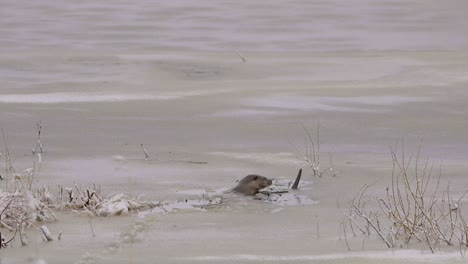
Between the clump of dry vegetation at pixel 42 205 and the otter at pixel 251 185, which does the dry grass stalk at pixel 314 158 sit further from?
the clump of dry vegetation at pixel 42 205

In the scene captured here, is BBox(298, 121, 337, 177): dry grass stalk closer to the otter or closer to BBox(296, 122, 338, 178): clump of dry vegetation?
BBox(296, 122, 338, 178): clump of dry vegetation

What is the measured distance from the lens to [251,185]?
6.91 metres

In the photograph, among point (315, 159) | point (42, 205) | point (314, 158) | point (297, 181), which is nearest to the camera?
point (42, 205)

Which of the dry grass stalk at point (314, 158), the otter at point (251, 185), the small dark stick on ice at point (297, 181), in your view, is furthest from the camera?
the dry grass stalk at point (314, 158)

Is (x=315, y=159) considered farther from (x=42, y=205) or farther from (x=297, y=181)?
(x=42, y=205)

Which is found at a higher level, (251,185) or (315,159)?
(251,185)

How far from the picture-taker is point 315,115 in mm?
10570

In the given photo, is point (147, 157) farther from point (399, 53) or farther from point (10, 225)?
point (399, 53)

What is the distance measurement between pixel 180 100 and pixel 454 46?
16.1 feet

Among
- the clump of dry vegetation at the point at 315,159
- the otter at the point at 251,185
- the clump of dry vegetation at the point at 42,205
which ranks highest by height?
the clump of dry vegetation at the point at 42,205

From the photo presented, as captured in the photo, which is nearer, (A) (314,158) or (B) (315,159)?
(A) (314,158)

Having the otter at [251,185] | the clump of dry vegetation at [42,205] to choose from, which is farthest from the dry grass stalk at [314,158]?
the clump of dry vegetation at [42,205]

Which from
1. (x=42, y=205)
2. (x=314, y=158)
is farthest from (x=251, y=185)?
(x=42, y=205)

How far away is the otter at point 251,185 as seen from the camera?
6906mm
